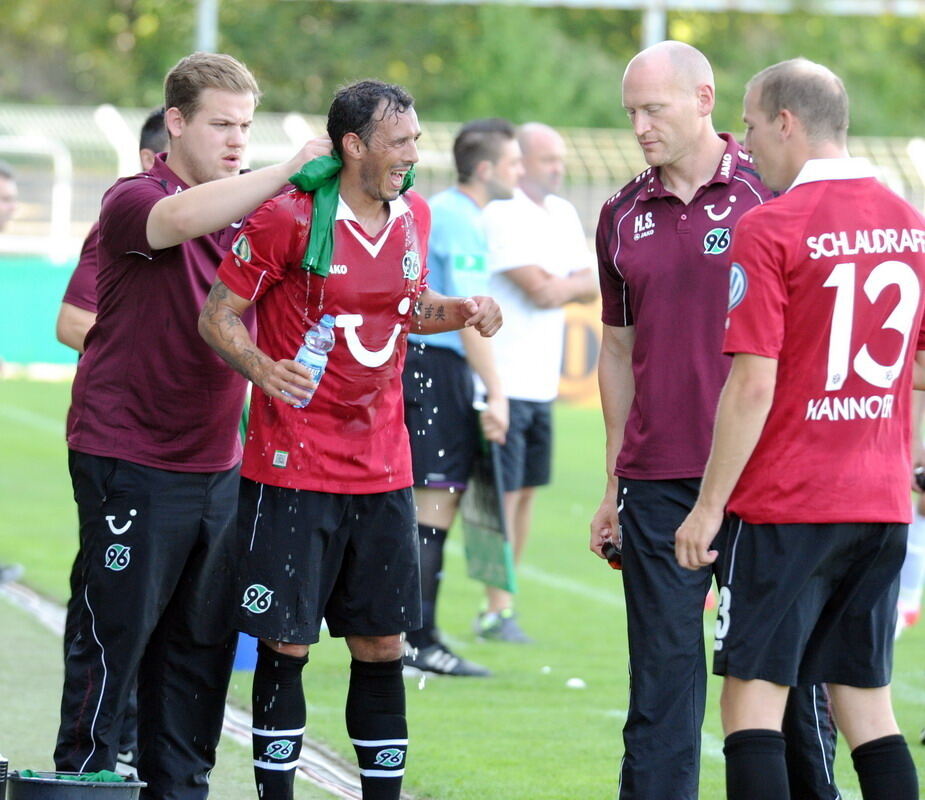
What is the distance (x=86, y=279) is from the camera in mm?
5793

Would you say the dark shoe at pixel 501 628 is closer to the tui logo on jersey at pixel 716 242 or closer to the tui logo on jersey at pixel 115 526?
the tui logo on jersey at pixel 115 526

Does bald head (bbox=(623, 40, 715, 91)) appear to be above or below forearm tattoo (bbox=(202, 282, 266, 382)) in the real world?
above

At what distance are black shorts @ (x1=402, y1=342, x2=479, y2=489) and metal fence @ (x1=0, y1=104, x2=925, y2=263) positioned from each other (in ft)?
58.3

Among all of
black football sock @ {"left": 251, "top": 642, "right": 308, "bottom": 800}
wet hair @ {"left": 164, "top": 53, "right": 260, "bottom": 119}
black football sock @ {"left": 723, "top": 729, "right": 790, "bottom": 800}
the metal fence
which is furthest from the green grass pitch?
the metal fence

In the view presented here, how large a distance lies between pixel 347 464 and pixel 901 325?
5.14 ft

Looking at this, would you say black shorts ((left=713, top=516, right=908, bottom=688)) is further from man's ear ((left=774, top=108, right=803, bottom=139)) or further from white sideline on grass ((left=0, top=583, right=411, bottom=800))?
white sideline on grass ((left=0, top=583, right=411, bottom=800))

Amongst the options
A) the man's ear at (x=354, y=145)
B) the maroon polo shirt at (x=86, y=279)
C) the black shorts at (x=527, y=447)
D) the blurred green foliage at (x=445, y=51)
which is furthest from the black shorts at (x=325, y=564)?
the blurred green foliage at (x=445, y=51)

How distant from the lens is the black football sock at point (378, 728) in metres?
4.89

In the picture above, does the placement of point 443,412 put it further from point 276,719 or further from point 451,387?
point 276,719

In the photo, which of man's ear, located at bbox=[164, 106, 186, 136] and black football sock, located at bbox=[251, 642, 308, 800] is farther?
man's ear, located at bbox=[164, 106, 186, 136]

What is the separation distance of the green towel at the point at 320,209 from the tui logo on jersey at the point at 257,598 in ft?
2.88

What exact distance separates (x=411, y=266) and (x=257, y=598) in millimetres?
1027

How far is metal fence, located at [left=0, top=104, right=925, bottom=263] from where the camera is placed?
83.9ft

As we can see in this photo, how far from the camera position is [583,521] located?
12.8 meters
